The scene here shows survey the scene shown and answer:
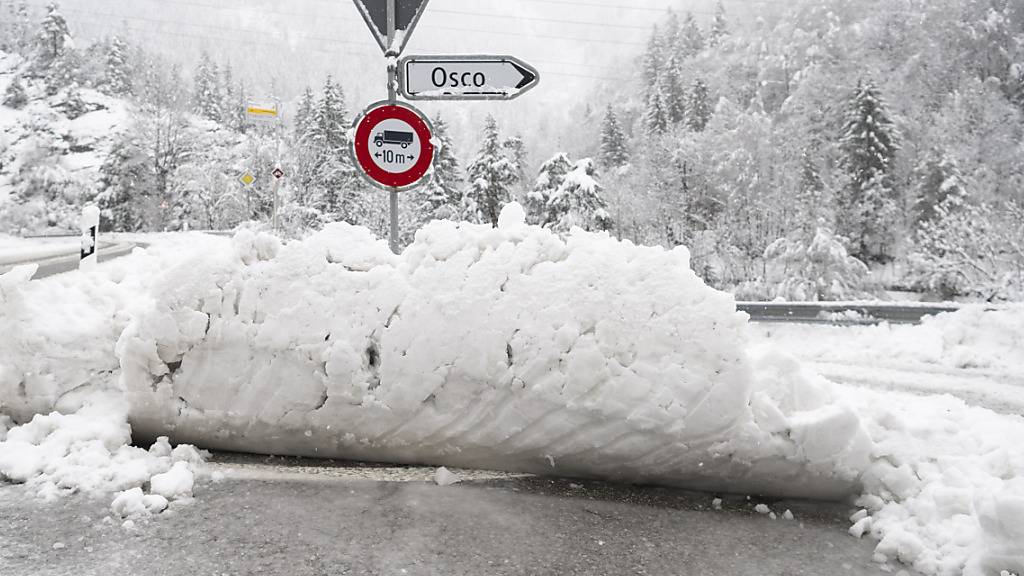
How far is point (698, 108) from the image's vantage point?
6184 cm

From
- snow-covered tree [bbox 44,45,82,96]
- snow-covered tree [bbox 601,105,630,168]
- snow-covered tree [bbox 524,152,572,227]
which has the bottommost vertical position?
snow-covered tree [bbox 524,152,572,227]

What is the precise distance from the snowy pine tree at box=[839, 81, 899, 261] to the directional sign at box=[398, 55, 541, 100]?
4038 centimetres

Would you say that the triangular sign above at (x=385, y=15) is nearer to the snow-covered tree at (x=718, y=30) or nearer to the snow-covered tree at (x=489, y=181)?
the snow-covered tree at (x=489, y=181)

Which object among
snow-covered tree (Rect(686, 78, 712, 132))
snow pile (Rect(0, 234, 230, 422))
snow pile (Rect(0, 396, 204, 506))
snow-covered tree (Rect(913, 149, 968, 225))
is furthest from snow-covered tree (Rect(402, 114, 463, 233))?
snow pile (Rect(0, 396, 204, 506))

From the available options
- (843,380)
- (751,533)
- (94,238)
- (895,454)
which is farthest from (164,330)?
(94,238)

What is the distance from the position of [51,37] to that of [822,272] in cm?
10285

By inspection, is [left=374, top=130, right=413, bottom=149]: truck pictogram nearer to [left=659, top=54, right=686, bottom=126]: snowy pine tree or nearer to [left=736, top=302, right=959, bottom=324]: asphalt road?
[left=736, top=302, right=959, bottom=324]: asphalt road

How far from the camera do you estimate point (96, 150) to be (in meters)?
78.6

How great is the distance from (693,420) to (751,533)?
548 mm

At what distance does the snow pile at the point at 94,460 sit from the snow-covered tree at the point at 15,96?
105157mm

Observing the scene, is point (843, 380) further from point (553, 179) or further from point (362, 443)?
point (553, 179)

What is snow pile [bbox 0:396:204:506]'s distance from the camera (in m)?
2.82

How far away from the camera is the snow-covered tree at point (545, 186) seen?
3352 cm

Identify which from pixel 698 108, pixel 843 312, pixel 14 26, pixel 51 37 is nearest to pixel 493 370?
pixel 843 312
